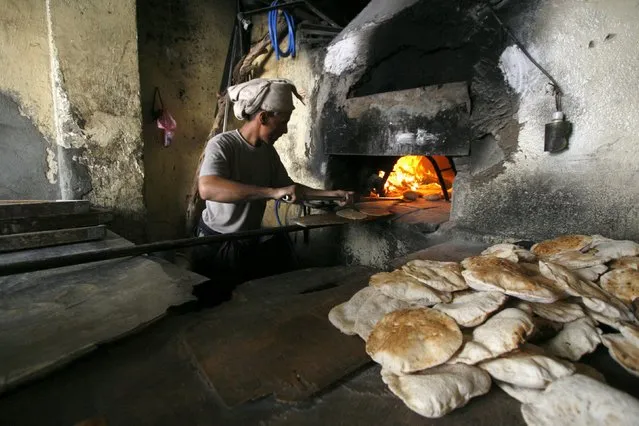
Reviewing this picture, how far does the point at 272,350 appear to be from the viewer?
1293 millimetres

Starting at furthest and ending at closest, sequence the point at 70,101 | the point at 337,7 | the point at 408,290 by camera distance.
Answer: the point at 337,7
the point at 70,101
the point at 408,290

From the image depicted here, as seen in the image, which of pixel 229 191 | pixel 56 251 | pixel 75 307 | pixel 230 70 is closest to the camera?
pixel 75 307

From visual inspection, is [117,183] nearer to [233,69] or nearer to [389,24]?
[233,69]

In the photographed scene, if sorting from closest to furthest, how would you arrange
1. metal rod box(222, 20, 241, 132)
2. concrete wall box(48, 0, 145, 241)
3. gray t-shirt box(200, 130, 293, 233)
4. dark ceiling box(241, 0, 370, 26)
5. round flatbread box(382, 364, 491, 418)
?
1. round flatbread box(382, 364, 491, 418)
2. gray t-shirt box(200, 130, 293, 233)
3. concrete wall box(48, 0, 145, 241)
4. dark ceiling box(241, 0, 370, 26)
5. metal rod box(222, 20, 241, 132)

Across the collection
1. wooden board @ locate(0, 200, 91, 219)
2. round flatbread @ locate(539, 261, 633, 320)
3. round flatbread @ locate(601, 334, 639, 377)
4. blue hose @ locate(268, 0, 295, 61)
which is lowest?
round flatbread @ locate(601, 334, 639, 377)

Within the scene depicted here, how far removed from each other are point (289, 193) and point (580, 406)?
2.16 m

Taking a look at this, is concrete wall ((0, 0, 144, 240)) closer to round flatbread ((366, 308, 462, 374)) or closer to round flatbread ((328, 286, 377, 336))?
round flatbread ((328, 286, 377, 336))

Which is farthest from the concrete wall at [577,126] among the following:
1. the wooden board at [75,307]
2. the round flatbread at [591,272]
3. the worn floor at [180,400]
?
the wooden board at [75,307]

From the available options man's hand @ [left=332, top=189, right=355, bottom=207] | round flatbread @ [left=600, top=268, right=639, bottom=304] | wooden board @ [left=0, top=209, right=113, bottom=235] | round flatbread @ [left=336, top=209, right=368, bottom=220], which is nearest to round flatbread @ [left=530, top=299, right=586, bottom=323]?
round flatbread @ [left=600, top=268, right=639, bottom=304]

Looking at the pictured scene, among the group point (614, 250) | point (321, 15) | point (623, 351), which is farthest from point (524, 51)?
point (321, 15)

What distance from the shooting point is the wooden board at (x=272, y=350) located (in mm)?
1104

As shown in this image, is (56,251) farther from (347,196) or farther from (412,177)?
(412,177)

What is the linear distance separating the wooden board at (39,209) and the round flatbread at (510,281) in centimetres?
288

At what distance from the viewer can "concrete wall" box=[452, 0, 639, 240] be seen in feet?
7.38
